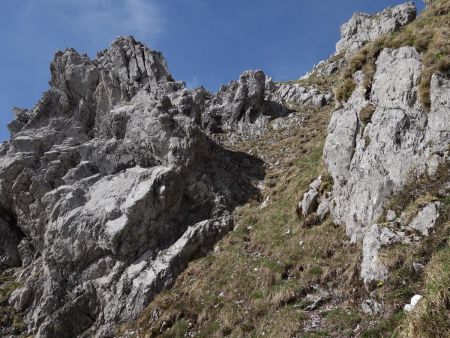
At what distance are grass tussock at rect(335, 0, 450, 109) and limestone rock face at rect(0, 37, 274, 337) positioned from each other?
11.2 meters

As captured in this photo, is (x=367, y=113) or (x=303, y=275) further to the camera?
(x=367, y=113)

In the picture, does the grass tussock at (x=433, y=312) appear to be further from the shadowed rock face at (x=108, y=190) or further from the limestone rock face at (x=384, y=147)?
the shadowed rock face at (x=108, y=190)

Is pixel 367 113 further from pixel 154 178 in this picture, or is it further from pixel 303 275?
pixel 154 178

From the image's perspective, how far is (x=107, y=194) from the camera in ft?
95.5

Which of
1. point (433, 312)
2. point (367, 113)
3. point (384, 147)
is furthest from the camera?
point (367, 113)

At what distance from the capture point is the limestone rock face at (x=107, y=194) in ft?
80.5

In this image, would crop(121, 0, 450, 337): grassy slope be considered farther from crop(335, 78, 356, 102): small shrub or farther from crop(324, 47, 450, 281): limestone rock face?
crop(324, 47, 450, 281): limestone rock face

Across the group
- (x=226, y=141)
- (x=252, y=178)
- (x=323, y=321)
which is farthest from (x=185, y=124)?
(x=323, y=321)

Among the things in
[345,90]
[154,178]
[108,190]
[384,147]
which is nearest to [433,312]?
[384,147]

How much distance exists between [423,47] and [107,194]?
71.6 feet

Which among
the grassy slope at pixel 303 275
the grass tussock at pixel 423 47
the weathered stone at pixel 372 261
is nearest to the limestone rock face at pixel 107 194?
the grassy slope at pixel 303 275

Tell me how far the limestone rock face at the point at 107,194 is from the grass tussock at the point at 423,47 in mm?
11169

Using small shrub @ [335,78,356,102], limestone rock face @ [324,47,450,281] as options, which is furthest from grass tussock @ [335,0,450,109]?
limestone rock face @ [324,47,450,281]

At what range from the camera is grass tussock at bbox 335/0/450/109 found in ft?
55.0
